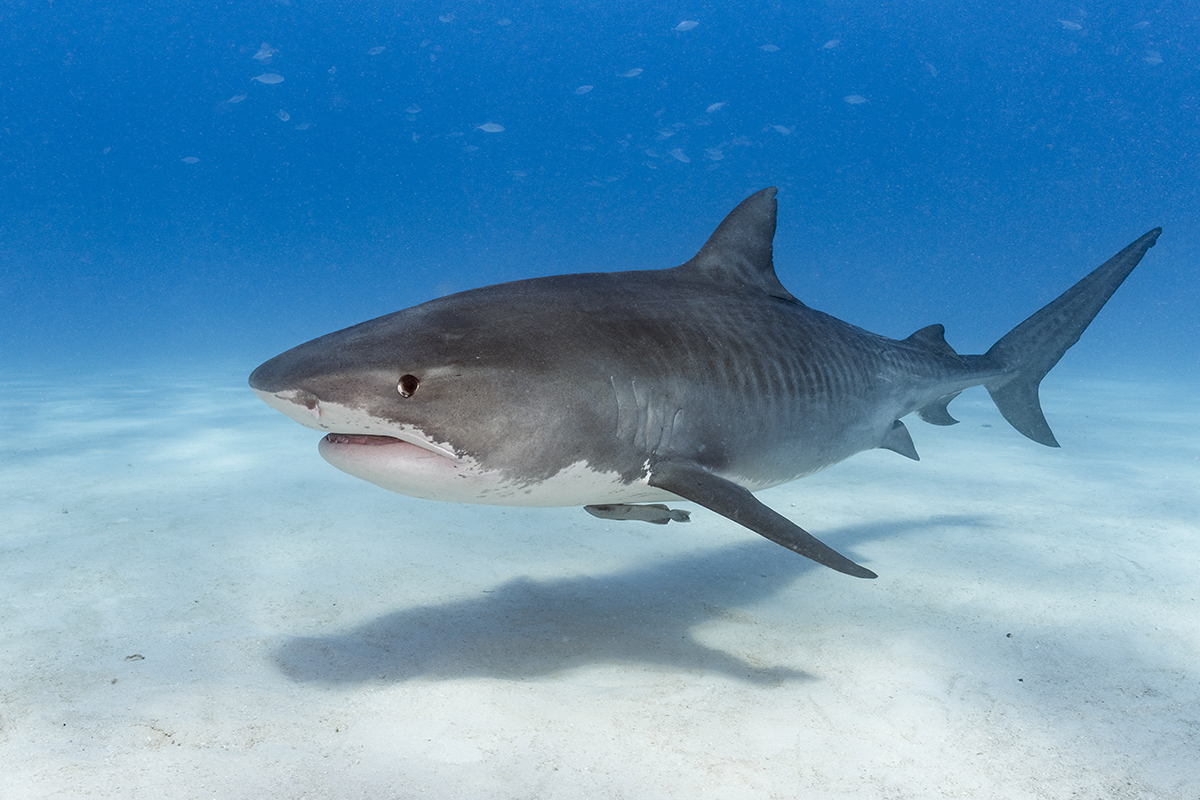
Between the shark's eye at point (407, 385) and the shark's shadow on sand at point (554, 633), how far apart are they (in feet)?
4.13

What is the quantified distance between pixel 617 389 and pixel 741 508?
2.40ft

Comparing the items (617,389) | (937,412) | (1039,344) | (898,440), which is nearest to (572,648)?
(617,389)

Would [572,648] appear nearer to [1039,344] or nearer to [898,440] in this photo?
[898,440]

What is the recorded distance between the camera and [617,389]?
2.67 meters

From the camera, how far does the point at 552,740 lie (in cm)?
207

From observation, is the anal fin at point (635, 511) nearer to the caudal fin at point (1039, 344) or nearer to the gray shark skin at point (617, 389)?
the gray shark skin at point (617, 389)

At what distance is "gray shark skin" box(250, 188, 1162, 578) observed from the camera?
2.17 meters

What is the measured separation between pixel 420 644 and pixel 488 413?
1.37 metres

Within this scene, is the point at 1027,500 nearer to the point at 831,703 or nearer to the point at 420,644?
the point at 831,703

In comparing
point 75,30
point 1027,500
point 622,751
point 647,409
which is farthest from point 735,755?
point 75,30

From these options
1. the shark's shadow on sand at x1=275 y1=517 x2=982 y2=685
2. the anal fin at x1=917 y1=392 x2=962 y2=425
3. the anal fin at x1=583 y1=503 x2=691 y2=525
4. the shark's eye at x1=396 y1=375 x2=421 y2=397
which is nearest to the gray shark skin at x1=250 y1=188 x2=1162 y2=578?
the shark's eye at x1=396 y1=375 x2=421 y2=397

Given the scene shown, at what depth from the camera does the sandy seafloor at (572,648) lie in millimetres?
1922

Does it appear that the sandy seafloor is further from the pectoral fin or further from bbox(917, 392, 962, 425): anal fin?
bbox(917, 392, 962, 425): anal fin

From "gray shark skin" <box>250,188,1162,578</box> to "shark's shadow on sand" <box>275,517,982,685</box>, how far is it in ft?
2.43
